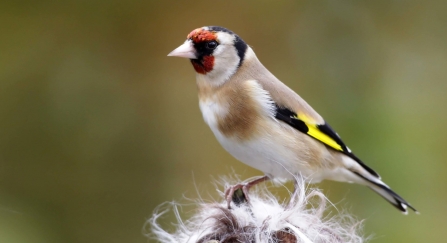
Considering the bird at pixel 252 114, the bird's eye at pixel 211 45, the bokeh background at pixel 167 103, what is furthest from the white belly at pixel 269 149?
the bokeh background at pixel 167 103

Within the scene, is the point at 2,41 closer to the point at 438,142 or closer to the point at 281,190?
the point at 281,190

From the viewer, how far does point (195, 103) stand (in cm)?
227

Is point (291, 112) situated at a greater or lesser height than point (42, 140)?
greater

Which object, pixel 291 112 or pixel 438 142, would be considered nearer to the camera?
pixel 291 112

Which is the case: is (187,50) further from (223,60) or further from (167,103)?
(167,103)

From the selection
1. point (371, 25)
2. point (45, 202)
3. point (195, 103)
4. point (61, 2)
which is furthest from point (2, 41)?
point (371, 25)

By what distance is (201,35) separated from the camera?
1102 millimetres

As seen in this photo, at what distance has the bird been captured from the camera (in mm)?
1129

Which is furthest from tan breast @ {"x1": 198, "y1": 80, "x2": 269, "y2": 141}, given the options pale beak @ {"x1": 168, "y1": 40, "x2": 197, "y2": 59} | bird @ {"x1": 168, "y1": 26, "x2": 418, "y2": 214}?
pale beak @ {"x1": 168, "y1": 40, "x2": 197, "y2": 59}

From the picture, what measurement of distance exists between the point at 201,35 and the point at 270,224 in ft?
1.54

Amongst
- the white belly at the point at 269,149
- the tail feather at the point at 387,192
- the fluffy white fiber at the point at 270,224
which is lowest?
the tail feather at the point at 387,192

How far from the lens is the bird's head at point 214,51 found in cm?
110

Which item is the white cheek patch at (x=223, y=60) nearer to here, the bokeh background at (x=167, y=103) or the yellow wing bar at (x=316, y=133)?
the yellow wing bar at (x=316, y=133)

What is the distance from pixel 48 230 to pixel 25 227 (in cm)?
11
